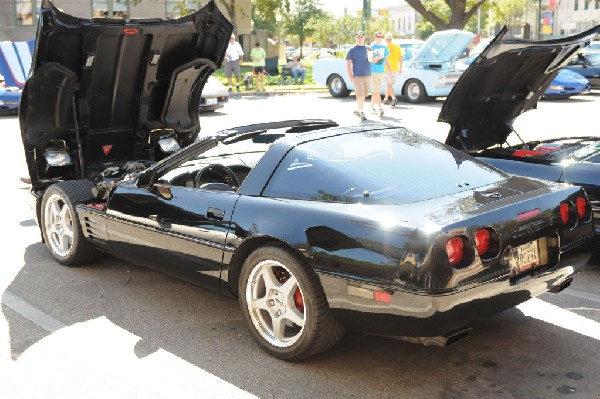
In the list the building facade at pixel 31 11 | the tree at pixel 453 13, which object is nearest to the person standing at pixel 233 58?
the tree at pixel 453 13

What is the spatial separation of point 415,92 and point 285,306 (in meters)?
16.2

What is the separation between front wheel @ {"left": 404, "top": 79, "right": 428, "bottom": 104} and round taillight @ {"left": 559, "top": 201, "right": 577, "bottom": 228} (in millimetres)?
15329

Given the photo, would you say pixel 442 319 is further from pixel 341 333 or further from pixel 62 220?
pixel 62 220

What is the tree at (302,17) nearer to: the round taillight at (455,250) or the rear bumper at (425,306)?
the rear bumper at (425,306)

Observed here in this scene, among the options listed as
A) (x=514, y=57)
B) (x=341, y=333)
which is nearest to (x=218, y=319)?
(x=341, y=333)

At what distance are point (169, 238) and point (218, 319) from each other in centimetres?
60

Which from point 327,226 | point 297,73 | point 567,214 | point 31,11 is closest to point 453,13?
point 297,73

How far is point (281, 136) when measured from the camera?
4844 mm

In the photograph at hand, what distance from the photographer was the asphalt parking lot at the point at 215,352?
12.4 feet

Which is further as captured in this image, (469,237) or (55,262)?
(55,262)

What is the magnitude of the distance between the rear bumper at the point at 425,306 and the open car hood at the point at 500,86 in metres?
2.56

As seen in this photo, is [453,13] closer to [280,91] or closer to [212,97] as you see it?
[280,91]

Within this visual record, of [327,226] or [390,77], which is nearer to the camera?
[327,226]

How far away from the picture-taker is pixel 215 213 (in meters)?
4.40
